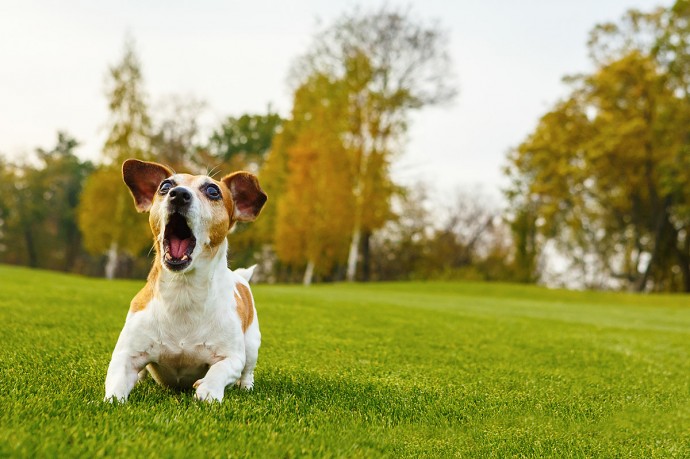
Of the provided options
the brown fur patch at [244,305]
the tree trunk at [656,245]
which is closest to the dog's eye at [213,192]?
the brown fur patch at [244,305]

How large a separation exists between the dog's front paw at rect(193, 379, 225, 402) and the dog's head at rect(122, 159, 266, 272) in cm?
62

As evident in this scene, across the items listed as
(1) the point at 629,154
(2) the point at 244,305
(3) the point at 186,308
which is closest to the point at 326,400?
(2) the point at 244,305

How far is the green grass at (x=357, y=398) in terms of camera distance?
8.10ft

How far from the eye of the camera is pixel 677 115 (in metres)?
31.4

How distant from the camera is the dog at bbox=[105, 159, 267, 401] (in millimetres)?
3189

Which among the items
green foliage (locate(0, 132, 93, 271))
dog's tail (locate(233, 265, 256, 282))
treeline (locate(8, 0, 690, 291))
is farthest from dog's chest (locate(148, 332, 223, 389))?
green foliage (locate(0, 132, 93, 271))

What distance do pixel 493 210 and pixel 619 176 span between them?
1844 cm

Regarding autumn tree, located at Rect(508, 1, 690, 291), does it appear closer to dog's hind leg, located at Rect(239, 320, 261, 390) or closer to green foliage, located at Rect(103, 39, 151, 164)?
green foliage, located at Rect(103, 39, 151, 164)

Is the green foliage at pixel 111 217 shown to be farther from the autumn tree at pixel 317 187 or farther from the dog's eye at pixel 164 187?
the dog's eye at pixel 164 187

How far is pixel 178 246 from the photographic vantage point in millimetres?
3277

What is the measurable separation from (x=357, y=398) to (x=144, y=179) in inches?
74.8

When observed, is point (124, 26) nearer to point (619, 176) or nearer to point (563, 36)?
point (563, 36)

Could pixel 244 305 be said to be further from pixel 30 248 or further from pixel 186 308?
pixel 30 248

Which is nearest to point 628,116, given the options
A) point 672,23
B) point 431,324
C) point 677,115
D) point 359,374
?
point 677,115
